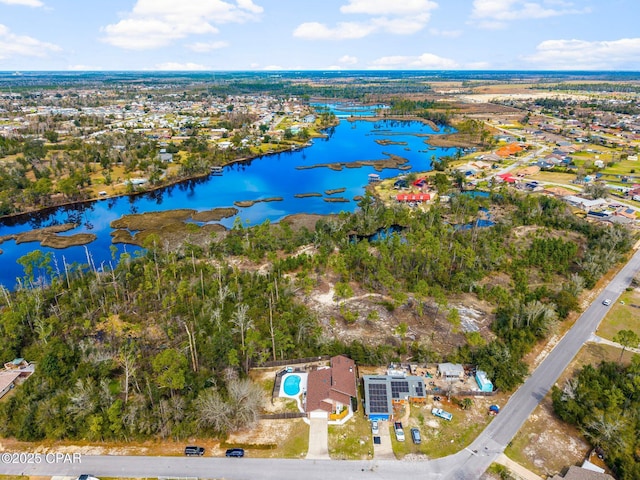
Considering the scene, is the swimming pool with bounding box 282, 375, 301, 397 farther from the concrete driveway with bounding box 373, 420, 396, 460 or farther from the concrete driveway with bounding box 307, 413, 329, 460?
the concrete driveway with bounding box 373, 420, 396, 460

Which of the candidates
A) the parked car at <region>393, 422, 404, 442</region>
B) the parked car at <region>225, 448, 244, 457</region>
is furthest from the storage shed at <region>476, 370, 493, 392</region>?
the parked car at <region>225, 448, 244, 457</region>

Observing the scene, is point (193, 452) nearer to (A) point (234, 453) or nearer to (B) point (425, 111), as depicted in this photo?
(A) point (234, 453)

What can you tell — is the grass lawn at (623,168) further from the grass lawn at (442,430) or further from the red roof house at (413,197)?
the grass lawn at (442,430)

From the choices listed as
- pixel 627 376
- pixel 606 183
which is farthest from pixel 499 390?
pixel 606 183

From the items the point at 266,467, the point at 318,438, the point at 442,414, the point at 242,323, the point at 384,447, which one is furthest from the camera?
the point at 242,323

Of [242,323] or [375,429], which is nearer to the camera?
[375,429]

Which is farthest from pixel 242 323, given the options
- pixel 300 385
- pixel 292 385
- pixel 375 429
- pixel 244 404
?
A: pixel 375 429
